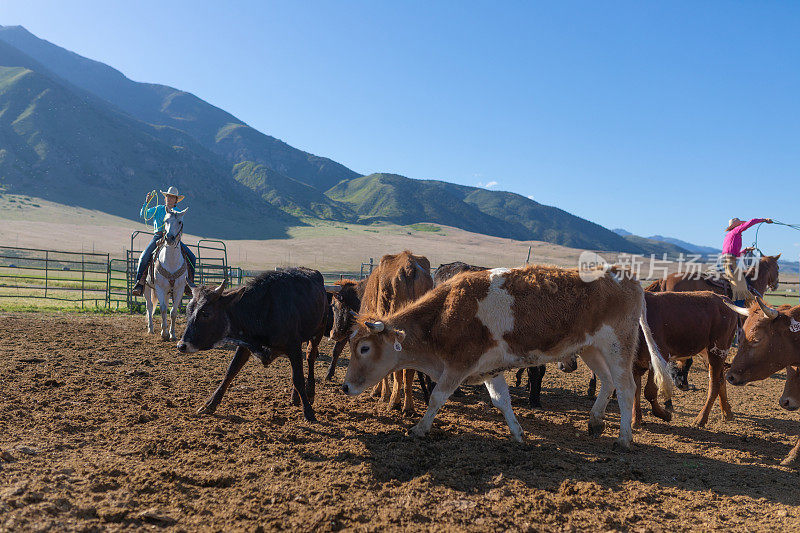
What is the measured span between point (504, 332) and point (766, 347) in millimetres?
2678

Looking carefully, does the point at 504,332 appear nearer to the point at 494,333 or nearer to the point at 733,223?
the point at 494,333

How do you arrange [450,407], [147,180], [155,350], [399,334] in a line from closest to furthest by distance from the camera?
[399,334], [450,407], [155,350], [147,180]

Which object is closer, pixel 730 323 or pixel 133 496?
pixel 133 496

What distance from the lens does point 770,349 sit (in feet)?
16.7

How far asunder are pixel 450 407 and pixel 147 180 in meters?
119

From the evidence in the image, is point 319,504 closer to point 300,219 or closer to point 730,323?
point 730,323

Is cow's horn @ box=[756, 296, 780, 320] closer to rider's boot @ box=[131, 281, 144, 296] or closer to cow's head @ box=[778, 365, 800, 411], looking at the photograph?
cow's head @ box=[778, 365, 800, 411]

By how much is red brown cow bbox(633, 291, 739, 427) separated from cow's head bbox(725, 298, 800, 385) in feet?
3.61

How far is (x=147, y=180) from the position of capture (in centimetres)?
10956

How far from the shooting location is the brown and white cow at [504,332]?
16.3ft

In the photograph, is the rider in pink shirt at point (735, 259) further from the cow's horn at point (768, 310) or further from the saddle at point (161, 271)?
the saddle at point (161, 271)

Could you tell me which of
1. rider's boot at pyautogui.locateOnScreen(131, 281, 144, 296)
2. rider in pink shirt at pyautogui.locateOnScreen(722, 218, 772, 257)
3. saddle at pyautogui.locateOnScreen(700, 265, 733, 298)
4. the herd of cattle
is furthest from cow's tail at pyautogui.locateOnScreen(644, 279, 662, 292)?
rider's boot at pyautogui.locateOnScreen(131, 281, 144, 296)

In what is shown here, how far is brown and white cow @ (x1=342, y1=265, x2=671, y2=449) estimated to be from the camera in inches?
196

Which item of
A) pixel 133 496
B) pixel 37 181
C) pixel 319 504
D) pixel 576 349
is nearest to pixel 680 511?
pixel 576 349
